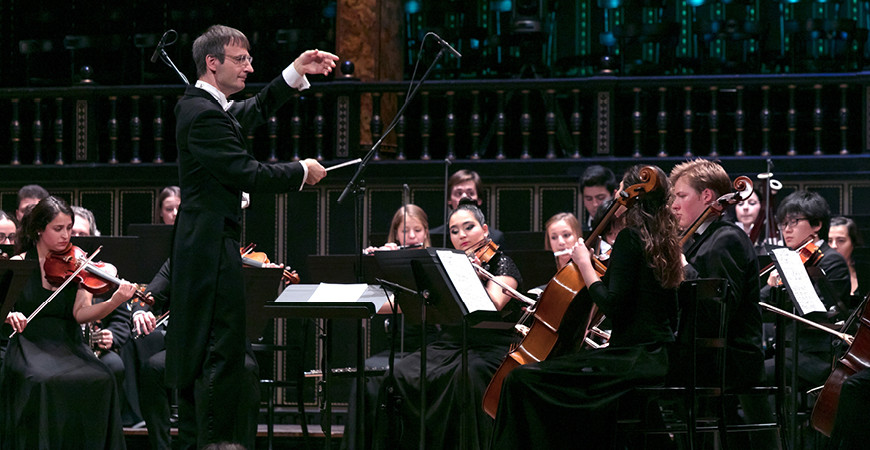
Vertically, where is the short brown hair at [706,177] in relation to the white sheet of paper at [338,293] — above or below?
above

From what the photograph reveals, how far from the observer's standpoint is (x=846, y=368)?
3717mm

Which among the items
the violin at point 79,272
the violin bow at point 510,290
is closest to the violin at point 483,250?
the violin bow at point 510,290

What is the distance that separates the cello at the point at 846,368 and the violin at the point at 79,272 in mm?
2999

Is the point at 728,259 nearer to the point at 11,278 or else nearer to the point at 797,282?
the point at 797,282

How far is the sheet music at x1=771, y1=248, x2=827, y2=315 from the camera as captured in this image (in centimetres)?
416

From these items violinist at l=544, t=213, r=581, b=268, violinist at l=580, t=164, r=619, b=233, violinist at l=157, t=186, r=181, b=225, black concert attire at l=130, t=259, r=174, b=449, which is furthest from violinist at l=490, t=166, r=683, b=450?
violinist at l=157, t=186, r=181, b=225

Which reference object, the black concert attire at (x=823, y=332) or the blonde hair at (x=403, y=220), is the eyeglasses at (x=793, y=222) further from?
the blonde hair at (x=403, y=220)

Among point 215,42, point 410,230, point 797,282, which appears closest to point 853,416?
point 797,282

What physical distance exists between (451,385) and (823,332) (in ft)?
6.20

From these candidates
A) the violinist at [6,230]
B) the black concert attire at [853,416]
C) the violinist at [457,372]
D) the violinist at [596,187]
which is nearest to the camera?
the black concert attire at [853,416]

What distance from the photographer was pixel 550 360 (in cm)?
379

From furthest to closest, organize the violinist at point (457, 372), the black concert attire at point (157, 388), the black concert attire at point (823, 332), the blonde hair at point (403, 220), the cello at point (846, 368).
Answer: the blonde hair at point (403, 220) → the black concert attire at point (157, 388) → the black concert attire at point (823, 332) → the violinist at point (457, 372) → the cello at point (846, 368)

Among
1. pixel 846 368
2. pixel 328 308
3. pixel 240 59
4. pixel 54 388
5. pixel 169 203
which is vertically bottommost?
pixel 54 388

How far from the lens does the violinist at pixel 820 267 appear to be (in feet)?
17.3
